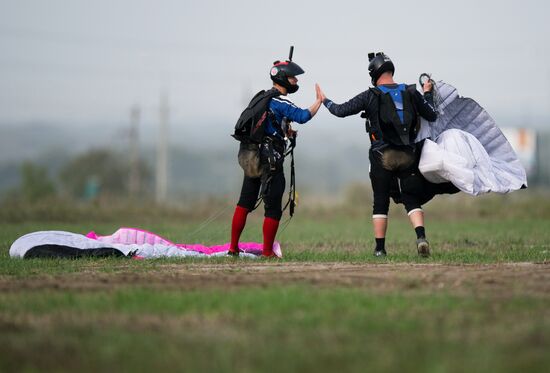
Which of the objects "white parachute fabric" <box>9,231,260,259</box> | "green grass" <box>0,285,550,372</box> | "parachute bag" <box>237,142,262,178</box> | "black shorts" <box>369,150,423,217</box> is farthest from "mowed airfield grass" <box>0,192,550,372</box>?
"parachute bag" <box>237,142,262,178</box>

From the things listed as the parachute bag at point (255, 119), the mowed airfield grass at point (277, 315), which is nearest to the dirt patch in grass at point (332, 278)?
the mowed airfield grass at point (277, 315)

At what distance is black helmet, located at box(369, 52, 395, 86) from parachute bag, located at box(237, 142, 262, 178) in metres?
1.79

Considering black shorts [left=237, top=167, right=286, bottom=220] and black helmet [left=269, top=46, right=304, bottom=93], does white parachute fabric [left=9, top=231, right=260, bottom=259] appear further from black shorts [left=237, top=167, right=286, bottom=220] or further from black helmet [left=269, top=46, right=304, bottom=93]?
black helmet [left=269, top=46, right=304, bottom=93]

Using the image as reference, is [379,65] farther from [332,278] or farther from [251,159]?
[332,278]

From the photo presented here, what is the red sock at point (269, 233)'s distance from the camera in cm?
1245

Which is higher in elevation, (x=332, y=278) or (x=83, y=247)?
(x=83, y=247)

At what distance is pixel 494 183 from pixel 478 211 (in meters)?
20.7

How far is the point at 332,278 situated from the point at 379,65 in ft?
13.6

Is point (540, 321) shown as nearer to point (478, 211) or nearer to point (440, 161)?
point (440, 161)

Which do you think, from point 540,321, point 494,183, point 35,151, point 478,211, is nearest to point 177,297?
point 540,321

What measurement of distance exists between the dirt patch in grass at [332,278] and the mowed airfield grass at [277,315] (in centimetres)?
2

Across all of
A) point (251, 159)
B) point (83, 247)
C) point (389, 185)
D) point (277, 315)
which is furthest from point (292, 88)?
point (277, 315)

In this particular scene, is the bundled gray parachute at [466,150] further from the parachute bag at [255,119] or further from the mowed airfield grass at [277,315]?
the parachute bag at [255,119]

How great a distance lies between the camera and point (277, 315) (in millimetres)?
6938
